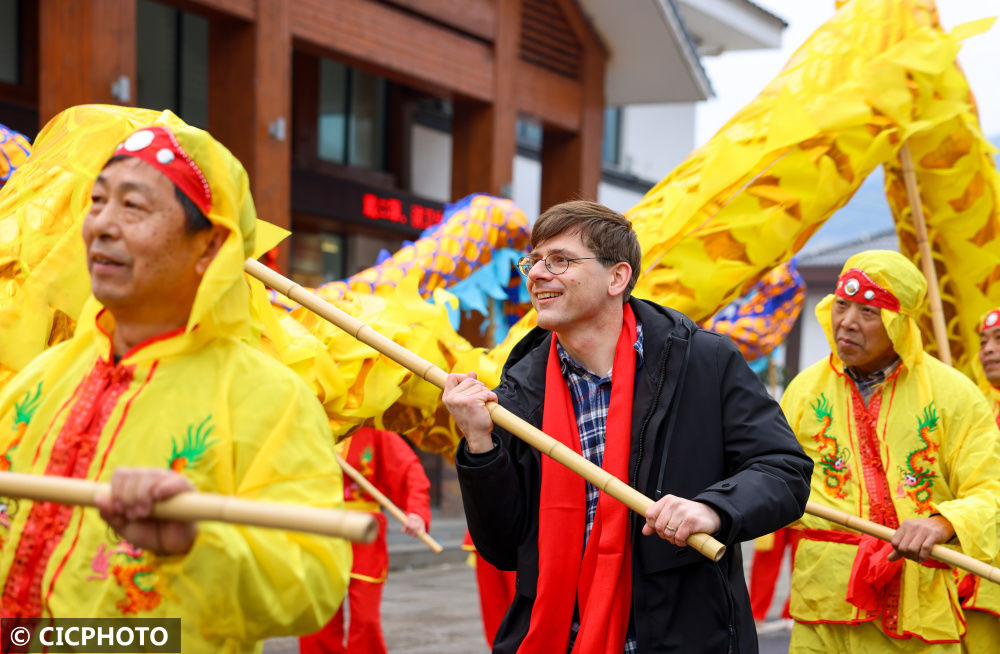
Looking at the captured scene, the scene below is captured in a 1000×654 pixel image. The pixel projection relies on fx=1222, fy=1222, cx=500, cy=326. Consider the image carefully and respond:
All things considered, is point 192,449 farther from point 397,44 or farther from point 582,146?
point 582,146

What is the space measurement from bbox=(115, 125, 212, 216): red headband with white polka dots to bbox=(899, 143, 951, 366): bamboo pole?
4064 mm

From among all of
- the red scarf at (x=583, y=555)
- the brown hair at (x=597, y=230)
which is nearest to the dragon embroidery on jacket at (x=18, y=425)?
the red scarf at (x=583, y=555)

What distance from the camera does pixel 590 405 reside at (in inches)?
122

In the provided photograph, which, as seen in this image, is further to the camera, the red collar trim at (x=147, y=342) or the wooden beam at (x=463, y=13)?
the wooden beam at (x=463, y=13)

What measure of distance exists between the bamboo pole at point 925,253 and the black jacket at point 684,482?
2.90 m

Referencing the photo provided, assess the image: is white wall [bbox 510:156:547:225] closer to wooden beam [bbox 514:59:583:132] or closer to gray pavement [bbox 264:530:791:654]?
wooden beam [bbox 514:59:583:132]

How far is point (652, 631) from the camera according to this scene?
2.82 meters

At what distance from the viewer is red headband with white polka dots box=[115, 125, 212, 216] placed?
2158mm

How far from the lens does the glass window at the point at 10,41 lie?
9.61 meters

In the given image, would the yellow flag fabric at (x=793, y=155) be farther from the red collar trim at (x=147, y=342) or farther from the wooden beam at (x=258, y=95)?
the wooden beam at (x=258, y=95)

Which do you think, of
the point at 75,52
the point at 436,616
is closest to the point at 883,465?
the point at 436,616

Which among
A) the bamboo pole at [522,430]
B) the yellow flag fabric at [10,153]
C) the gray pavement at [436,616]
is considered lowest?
the gray pavement at [436,616]

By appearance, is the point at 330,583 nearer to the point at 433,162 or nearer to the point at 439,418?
the point at 439,418

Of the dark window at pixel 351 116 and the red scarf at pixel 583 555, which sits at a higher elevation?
the dark window at pixel 351 116
